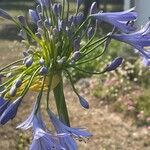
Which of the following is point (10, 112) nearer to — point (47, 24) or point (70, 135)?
point (70, 135)

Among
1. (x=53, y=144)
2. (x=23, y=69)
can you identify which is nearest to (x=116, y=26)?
(x=23, y=69)

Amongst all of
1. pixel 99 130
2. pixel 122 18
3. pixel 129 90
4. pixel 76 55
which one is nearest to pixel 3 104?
pixel 76 55

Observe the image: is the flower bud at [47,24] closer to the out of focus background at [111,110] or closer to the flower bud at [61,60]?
the flower bud at [61,60]

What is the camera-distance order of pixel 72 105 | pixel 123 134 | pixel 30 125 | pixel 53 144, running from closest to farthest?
pixel 53 144
pixel 30 125
pixel 123 134
pixel 72 105

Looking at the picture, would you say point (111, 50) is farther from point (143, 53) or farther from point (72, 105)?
point (143, 53)

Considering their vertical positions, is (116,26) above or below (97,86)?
above
